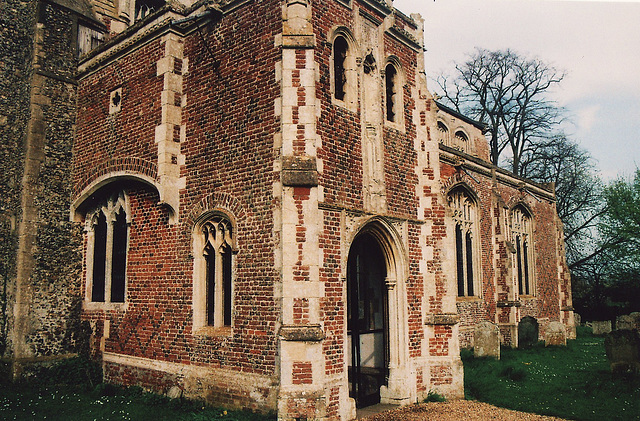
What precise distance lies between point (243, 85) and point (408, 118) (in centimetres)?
418

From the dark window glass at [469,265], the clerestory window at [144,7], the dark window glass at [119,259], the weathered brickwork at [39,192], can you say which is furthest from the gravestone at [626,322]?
the clerestory window at [144,7]

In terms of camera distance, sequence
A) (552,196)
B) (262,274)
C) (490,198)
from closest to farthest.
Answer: (262,274) < (490,198) < (552,196)

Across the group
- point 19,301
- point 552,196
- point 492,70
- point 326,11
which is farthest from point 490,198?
point 492,70

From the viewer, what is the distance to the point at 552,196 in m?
26.4

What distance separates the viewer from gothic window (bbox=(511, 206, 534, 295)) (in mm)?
22797

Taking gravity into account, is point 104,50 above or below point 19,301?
above

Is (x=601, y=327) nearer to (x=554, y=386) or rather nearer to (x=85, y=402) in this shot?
(x=554, y=386)

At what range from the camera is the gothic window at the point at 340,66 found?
10867 mm

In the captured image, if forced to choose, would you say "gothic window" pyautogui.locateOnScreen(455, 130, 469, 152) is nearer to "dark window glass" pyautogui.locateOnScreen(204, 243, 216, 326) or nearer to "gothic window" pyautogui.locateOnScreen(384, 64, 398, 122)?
"gothic window" pyautogui.locateOnScreen(384, 64, 398, 122)

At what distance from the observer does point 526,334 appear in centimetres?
1916

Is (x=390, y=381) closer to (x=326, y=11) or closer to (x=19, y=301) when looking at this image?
(x=326, y=11)

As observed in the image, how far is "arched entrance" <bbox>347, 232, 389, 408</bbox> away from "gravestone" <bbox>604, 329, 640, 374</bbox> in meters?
5.87

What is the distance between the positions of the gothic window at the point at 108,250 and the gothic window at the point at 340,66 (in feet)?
19.6

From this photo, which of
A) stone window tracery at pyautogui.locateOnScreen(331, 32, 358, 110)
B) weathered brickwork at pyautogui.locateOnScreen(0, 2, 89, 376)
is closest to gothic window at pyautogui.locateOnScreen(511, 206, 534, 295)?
stone window tracery at pyautogui.locateOnScreen(331, 32, 358, 110)
